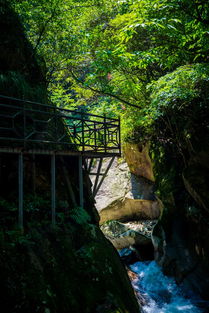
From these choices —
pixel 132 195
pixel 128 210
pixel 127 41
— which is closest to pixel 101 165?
pixel 127 41

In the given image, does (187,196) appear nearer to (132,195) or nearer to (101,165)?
(101,165)

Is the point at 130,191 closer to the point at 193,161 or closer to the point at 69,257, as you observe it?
the point at 193,161

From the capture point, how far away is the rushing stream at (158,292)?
1017cm

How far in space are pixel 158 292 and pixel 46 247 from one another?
7.17m

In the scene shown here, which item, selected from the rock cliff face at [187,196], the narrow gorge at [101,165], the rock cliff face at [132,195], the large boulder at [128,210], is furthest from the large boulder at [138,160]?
the rock cliff face at [187,196]

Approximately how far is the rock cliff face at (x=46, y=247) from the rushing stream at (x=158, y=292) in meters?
2.95

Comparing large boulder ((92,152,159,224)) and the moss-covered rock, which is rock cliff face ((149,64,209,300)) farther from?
large boulder ((92,152,159,224))

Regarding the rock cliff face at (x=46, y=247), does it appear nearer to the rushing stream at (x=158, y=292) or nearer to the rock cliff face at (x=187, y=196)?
the rushing stream at (x=158, y=292)

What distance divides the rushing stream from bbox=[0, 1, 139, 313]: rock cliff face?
295 cm

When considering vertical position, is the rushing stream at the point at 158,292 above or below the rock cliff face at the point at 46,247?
below

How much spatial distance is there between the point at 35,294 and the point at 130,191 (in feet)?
47.2

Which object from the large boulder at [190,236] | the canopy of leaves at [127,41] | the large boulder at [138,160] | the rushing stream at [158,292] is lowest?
the rushing stream at [158,292]

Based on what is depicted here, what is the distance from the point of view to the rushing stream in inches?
400

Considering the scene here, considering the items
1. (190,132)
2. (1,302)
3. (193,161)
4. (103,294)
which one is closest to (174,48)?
(190,132)
